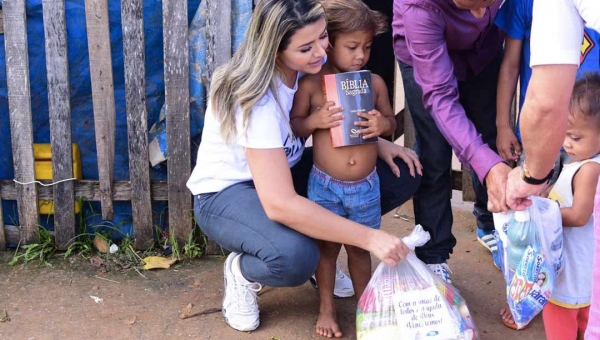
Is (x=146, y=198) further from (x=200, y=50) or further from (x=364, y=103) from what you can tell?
(x=364, y=103)

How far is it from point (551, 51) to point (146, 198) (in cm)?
260

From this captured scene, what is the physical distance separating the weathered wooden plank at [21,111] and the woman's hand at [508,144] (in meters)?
2.34

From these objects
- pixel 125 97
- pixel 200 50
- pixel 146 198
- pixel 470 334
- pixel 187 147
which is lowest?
pixel 470 334

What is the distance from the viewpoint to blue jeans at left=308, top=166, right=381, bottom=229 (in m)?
3.11

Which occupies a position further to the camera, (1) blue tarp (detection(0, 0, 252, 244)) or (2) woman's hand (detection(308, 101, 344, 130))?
(1) blue tarp (detection(0, 0, 252, 244))

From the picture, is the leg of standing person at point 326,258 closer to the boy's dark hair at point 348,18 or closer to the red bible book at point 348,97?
the red bible book at point 348,97

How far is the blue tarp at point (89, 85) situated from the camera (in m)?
A: 3.85

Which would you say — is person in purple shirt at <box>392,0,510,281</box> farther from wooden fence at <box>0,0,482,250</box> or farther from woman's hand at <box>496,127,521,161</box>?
wooden fence at <box>0,0,482,250</box>

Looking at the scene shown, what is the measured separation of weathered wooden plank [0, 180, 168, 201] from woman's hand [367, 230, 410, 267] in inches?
61.9

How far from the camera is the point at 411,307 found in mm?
2801

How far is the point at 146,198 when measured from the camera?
13.1 feet

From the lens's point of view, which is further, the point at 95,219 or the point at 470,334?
the point at 95,219

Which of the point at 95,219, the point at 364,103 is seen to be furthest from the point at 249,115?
the point at 95,219

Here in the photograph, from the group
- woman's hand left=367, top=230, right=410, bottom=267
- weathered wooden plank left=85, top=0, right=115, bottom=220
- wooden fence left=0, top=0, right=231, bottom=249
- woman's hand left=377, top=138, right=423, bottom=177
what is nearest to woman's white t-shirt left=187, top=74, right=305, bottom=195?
woman's hand left=377, top=138, right=423, bottom=177
